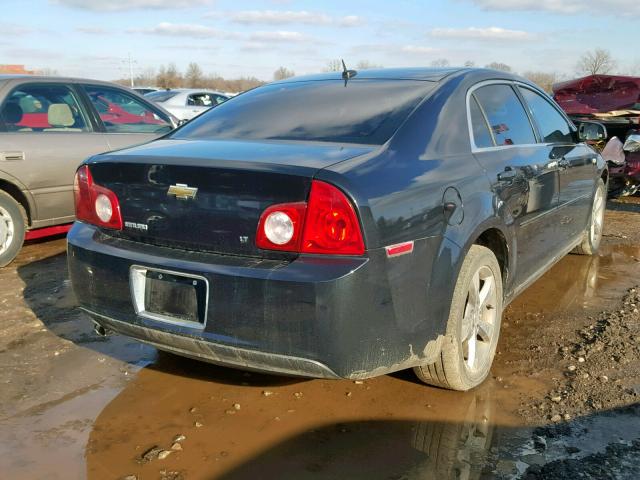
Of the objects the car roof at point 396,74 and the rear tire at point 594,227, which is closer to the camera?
the car roof at point 396,74

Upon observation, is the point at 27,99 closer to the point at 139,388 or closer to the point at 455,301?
the point at 139,388

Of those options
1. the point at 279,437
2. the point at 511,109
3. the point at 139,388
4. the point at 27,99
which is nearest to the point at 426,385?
the point at 279,437

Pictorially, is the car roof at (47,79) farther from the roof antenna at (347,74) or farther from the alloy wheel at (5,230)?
the roof antenna at (347,74)

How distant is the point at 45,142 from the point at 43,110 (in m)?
0.35

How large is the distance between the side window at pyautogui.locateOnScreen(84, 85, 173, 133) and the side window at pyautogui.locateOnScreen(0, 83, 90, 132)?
0.77ft

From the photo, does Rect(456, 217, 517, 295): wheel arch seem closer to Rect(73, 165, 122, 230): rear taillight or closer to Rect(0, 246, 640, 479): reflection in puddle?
Rect(0, 246, 640, 479): reflection in puddle

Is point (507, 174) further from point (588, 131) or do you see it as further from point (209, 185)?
point (588, 131)

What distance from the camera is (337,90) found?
338cm

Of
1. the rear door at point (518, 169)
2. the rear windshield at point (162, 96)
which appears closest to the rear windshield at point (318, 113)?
the rear door at point (518, 169)

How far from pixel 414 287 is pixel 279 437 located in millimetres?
900

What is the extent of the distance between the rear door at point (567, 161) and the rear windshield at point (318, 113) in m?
1.33

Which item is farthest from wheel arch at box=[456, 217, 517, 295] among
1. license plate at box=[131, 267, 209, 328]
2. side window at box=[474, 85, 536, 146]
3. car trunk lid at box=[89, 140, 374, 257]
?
license plate at box=[131, 267, 209, 328]

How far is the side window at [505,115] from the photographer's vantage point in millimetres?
3404

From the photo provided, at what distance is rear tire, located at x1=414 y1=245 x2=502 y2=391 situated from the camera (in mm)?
2793
